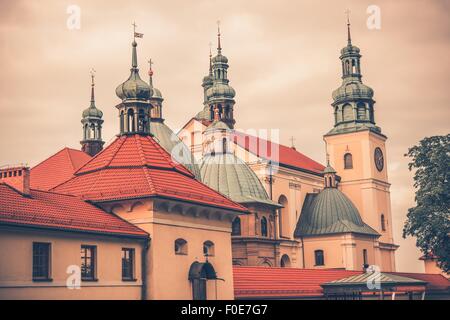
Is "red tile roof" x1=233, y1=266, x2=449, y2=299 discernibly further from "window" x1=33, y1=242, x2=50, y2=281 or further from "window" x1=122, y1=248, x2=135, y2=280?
"window" x1=33, y1=242, x2=50, y2=281

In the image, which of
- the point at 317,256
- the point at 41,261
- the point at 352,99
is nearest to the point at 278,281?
the point at 41,261

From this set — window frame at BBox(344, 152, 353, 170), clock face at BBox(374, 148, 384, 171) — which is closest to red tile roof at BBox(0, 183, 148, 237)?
window frame at BBox(344, 152, 353, 170)

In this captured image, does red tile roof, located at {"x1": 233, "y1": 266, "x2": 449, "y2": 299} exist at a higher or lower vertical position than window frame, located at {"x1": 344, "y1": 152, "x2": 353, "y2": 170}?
lower

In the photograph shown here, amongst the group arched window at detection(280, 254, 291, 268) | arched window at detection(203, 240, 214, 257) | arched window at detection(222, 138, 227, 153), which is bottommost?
arched window at detection(203, 240, 214, 257)

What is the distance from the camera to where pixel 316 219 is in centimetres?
7131

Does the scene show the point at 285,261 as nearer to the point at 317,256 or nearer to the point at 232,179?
the point at 317,256

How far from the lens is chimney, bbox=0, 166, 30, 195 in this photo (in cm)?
3092

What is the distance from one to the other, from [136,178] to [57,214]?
5262 millimetres

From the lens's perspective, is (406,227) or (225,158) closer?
(406,227)

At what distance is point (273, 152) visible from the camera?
7550cm

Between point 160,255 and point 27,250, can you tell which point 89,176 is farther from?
point 27,250

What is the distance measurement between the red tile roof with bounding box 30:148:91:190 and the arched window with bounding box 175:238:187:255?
22828mm
